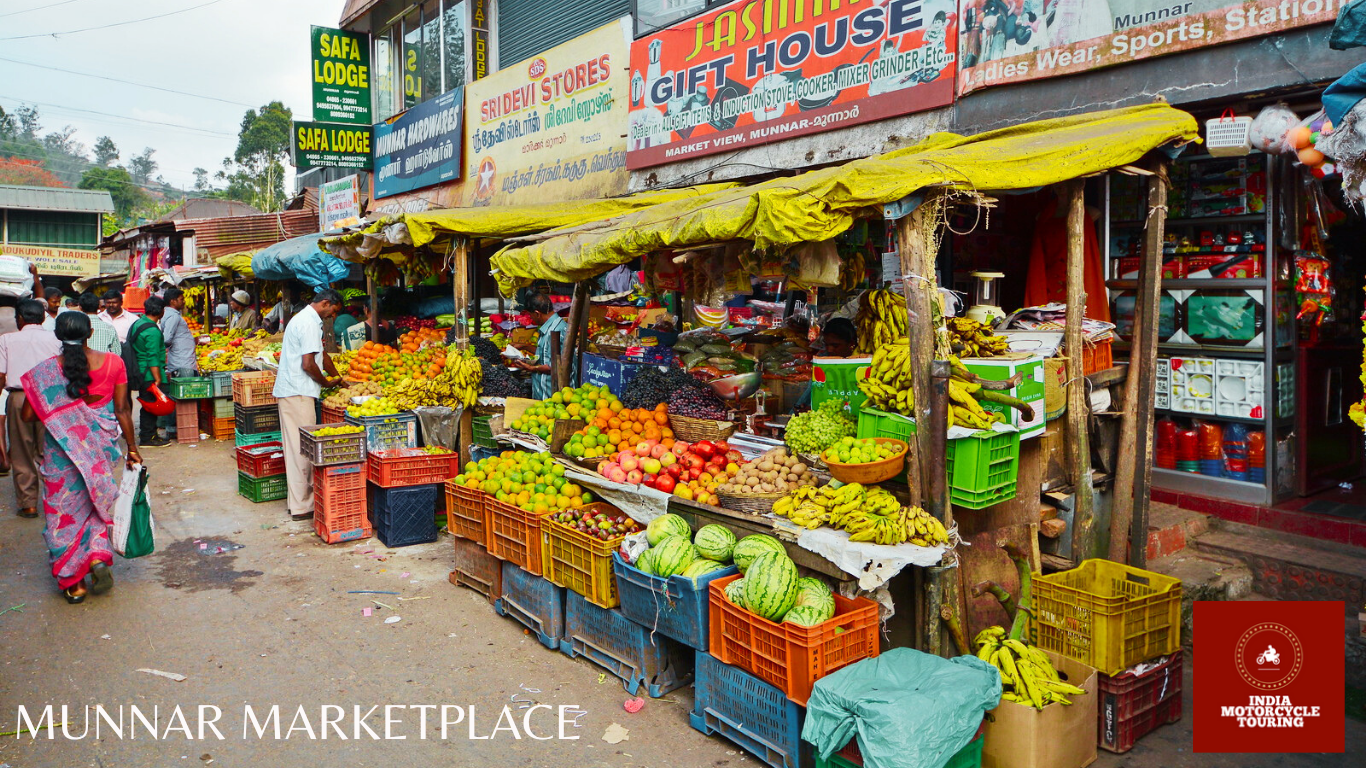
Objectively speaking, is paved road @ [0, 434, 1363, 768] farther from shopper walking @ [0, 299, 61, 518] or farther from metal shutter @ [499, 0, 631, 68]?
metal shutter @ [499, 0, 631, 68]

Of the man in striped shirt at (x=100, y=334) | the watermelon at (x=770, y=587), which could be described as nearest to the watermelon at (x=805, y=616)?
the watermelon at (x=770, y=587)

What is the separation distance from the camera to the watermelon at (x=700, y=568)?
4.73m

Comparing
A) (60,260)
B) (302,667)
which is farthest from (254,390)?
(60,260)

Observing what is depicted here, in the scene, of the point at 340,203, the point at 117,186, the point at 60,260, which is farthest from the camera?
the point at 117,186

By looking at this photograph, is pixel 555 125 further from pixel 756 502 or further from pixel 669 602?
pixel 669 602

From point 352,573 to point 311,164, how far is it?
12.4m

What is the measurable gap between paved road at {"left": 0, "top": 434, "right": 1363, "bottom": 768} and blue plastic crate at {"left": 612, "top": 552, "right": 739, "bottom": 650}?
0.49 m

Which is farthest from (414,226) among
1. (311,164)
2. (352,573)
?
(311,164)

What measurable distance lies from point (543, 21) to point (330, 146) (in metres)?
6.44

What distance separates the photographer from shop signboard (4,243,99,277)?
30281mm

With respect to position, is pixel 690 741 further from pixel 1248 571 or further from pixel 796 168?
pixel 796 168

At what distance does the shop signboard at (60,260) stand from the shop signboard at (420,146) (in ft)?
64.9

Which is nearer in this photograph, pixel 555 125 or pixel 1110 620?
pixel 1110 620

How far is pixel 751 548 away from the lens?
473 cm
